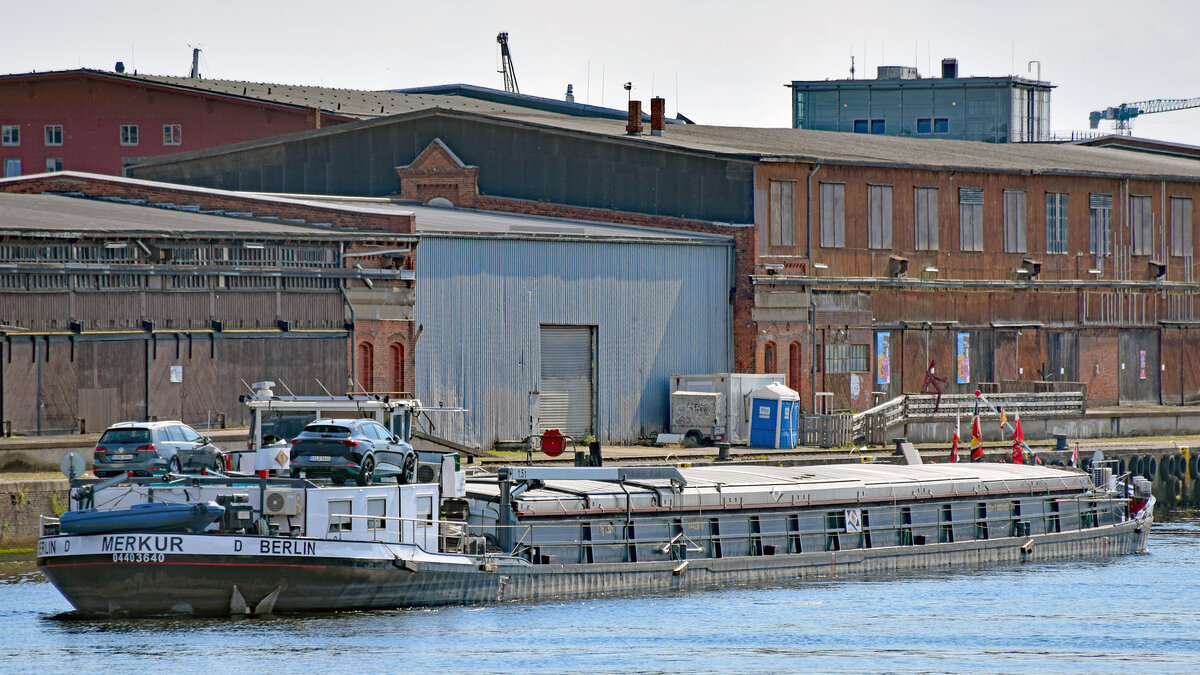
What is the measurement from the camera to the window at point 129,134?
80.8 meters

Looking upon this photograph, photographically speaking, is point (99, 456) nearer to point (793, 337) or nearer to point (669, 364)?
point (669, 364)

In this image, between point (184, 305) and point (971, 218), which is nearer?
point (184, 305)

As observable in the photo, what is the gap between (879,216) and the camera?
2608 inches

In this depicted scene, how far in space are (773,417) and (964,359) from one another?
45.7 feet

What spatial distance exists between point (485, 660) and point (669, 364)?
30.6 meters

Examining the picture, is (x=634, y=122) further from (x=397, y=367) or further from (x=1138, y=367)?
(x=1138, y=367)

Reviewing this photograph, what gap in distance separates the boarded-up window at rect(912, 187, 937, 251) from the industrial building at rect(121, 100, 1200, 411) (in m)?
0.07

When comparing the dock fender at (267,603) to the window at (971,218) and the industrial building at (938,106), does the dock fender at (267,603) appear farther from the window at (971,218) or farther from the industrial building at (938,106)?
the industrial building at (938,106)

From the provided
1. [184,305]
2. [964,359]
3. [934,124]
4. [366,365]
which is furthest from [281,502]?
[934,124]

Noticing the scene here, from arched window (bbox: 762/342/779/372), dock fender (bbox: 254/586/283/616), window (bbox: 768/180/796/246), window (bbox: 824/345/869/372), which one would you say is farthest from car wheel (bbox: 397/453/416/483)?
window (bbox: 824/345/869/372)

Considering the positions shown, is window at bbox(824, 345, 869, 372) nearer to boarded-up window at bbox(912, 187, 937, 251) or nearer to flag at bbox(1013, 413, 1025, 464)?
boarded-up window at bbox(912, 187, 937, 251)

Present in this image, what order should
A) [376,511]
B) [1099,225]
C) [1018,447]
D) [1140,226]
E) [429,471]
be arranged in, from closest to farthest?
1. [376,511]
2. [429,471]
3. [1018,447]
4. [1099,225]
5. [1140,226]

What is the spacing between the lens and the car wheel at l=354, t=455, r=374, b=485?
34.3 m

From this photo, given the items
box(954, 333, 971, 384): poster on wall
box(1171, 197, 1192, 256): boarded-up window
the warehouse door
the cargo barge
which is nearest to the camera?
the cargo barge
